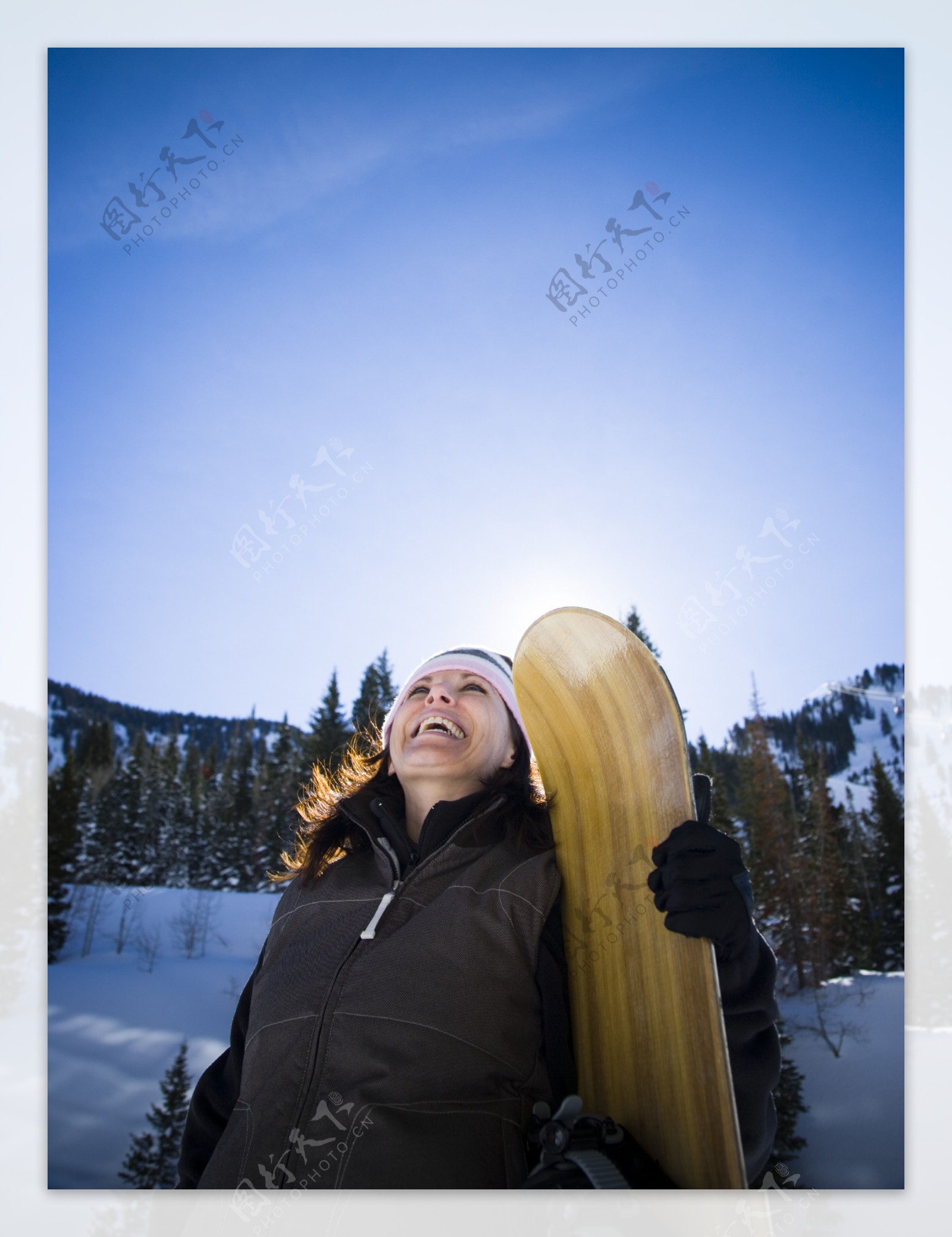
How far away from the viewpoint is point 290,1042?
1.44 m

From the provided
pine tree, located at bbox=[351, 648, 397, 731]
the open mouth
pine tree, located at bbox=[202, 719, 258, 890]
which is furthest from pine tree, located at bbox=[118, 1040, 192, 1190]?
pine tree, located at bbox=[351, 648, 397, 731]

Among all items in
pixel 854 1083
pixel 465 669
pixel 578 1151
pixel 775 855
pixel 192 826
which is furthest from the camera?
pixel 775 855

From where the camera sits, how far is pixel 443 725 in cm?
173

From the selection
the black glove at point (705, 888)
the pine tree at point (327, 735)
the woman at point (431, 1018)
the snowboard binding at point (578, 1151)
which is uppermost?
the pine tree at point (327, 735)

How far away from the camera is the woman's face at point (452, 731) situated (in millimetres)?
1696

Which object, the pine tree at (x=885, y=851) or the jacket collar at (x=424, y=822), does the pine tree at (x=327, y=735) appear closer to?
the jacket collar at (x=424, y=822)

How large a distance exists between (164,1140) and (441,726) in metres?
1.34

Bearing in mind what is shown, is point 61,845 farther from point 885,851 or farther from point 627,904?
point 885,851

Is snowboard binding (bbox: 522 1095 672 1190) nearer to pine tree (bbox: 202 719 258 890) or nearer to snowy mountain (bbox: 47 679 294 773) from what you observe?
snowy mountain (bbox: 47 679 294 773)

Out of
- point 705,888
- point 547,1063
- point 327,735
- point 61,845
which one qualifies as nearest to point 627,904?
point 705,888

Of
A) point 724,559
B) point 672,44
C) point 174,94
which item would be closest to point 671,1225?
point 724,559

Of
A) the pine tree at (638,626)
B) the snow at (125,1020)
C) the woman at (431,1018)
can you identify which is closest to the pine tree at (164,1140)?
the snow at (125,1020)

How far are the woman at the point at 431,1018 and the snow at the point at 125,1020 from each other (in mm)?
367

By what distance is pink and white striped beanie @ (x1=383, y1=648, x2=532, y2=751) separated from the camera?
182 centimetres
